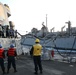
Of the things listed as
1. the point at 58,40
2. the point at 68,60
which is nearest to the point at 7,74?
the point at 68,60

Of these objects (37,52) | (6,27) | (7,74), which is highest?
(6,27)

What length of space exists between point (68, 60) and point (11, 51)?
578 centimetres

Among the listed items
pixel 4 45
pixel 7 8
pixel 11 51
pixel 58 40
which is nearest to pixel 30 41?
pixel 58 40

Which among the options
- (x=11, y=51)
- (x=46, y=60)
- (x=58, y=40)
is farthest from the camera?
(x=58, y=40)

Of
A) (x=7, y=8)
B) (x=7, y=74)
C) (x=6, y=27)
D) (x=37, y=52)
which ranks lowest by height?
(x=7, y=74)

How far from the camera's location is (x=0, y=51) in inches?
424

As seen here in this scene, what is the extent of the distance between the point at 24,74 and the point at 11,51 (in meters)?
1.46

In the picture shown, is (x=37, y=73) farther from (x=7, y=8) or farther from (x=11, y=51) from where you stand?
(x=7, y=8)

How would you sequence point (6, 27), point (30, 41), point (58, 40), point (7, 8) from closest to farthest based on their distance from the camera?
1. point (6, 27)
2. point (7, 8)
3. point (58, 40)
4. point (30, 41)

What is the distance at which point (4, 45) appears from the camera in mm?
17219

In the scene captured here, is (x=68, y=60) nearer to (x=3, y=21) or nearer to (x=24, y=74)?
(x=24, y=74)

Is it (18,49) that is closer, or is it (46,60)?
(46,60)

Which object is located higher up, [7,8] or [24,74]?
[7,8]

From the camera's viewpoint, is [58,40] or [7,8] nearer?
[7,8]
